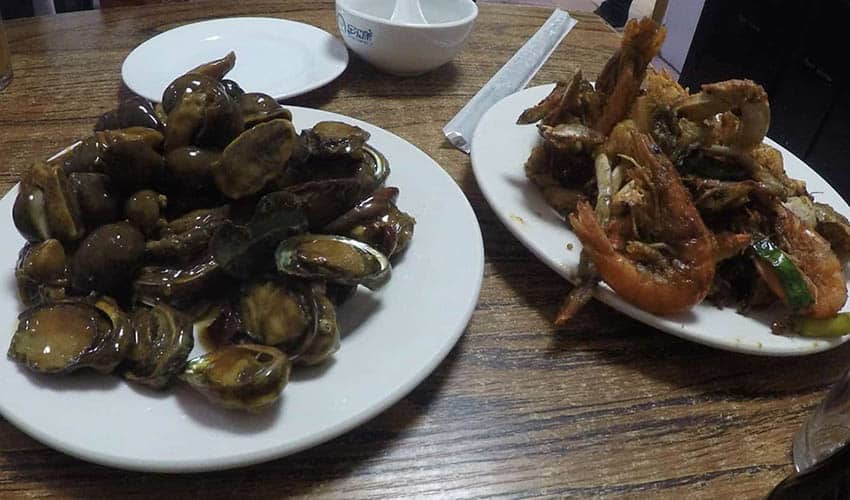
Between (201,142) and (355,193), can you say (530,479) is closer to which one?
(355,193)

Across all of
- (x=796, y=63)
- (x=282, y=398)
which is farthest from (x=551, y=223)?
(x=796, y=63)

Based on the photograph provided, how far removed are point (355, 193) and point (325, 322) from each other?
0.68ft

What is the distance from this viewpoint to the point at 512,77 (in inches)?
→ 56.1

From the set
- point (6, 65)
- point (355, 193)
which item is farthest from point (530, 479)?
point (6, 65)

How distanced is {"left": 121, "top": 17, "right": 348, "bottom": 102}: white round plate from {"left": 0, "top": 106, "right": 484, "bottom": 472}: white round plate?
1.72 feet

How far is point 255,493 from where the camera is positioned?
65 cm

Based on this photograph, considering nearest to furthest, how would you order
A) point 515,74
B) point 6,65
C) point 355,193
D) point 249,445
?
1. point 249,445
2. point 355,193
3. point 6,65
4. point 515,74

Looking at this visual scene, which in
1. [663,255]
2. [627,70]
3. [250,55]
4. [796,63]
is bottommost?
[796,63]

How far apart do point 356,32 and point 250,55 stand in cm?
23

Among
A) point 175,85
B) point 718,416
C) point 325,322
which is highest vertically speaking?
point 175,85

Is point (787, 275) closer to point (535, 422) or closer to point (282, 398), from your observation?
point (535, 422)

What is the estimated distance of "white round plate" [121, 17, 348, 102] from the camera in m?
1.28

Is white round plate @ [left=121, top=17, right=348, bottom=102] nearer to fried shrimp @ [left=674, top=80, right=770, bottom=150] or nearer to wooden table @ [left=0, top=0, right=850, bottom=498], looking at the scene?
wooden table @ [left=0, top=0, right=850, bottom=498]

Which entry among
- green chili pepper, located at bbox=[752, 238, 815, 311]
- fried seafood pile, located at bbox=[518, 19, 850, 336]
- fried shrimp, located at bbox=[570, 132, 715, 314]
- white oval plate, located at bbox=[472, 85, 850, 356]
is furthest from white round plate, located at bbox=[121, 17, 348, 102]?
green chili pepper, located at bbox=[752, 238, 815, 311]
